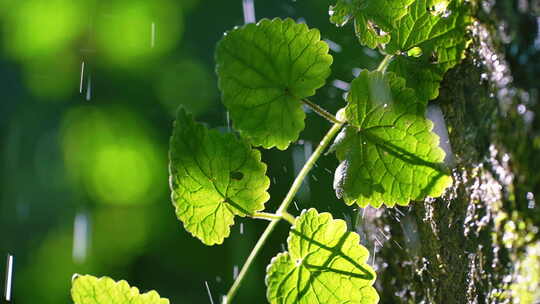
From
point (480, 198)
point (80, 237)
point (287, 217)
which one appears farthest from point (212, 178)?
point (80, 237)

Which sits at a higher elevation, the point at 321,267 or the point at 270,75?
the point at 270,75

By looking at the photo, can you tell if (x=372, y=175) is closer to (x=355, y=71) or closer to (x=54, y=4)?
(x=355, y=71)

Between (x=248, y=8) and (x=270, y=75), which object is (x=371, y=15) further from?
(x=248, y=8)

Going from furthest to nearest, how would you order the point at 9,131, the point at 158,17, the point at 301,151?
the point at 9,131 → the point at 158,17 → the point at 301,151

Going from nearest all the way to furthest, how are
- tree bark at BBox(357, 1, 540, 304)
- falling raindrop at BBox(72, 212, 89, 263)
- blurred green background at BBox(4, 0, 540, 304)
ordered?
1. tree bark at BBox(357, 1, 540, 304)
2. blurred green background at BBox(4, 0, 540, 304)
3. falling raindrop at BBox(72, 212, 89, 263)

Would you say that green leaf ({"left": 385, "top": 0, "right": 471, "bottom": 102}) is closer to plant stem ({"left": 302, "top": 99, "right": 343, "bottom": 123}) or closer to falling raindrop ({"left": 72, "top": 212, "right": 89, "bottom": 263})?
plant stem ({"left": 302, "top": 99, "right": 343, "bottom": 123})

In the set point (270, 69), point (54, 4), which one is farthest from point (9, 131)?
point (270, 69)

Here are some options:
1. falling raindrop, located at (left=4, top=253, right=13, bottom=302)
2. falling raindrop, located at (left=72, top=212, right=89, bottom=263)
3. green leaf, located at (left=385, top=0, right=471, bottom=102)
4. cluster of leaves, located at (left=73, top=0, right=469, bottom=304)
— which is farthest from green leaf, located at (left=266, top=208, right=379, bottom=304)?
falling raindrop, located at (left=4, top=253, right=13, bottom=302)
